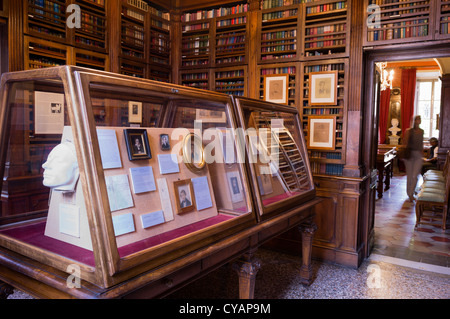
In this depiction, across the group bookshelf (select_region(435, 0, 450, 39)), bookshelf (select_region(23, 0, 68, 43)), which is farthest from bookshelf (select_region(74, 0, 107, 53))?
bookshelf (select_region(435, 0, 450, 39))

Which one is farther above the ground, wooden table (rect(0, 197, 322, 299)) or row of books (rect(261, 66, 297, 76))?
row of books (rect(261, 66, 297, 76))

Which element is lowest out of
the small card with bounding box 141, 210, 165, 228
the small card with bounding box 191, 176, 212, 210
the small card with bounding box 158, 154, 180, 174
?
the small card with bounding box 141, 210, 165, 228

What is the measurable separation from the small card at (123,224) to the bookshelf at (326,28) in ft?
9.97

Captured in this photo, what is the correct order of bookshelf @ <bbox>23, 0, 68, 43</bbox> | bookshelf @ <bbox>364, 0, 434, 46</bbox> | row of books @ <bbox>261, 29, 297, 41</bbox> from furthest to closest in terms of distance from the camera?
row of books @ <bbox>261, 29, 297, 41</bbox> → bookshelf @ <bbox>364, 0, 434, 46</bbox> → bookshelf @ <bbox>23, 0, 68, 43</bbox>

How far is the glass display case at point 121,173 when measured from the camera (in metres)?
1.23

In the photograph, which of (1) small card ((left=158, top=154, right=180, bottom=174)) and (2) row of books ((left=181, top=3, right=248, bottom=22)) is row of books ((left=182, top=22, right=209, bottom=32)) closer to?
(2) row of books ((left=181, top=3, right=248, bottom=22))

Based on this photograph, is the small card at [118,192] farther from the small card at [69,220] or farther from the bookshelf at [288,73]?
the bookshelf at [288,73]

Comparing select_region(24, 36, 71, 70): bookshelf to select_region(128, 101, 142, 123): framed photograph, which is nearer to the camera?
select_region(128, 101, 142, 123): framed photograph

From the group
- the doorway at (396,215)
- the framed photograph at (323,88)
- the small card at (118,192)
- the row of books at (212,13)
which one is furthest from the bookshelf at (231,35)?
the small card at (118,192)

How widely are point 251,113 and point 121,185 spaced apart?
1.22 m

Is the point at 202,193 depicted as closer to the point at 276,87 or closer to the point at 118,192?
the point at 118,192

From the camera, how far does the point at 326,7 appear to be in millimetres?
3727

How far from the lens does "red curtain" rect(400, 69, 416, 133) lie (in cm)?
1256

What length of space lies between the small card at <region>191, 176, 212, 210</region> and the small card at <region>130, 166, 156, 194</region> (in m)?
0.30
